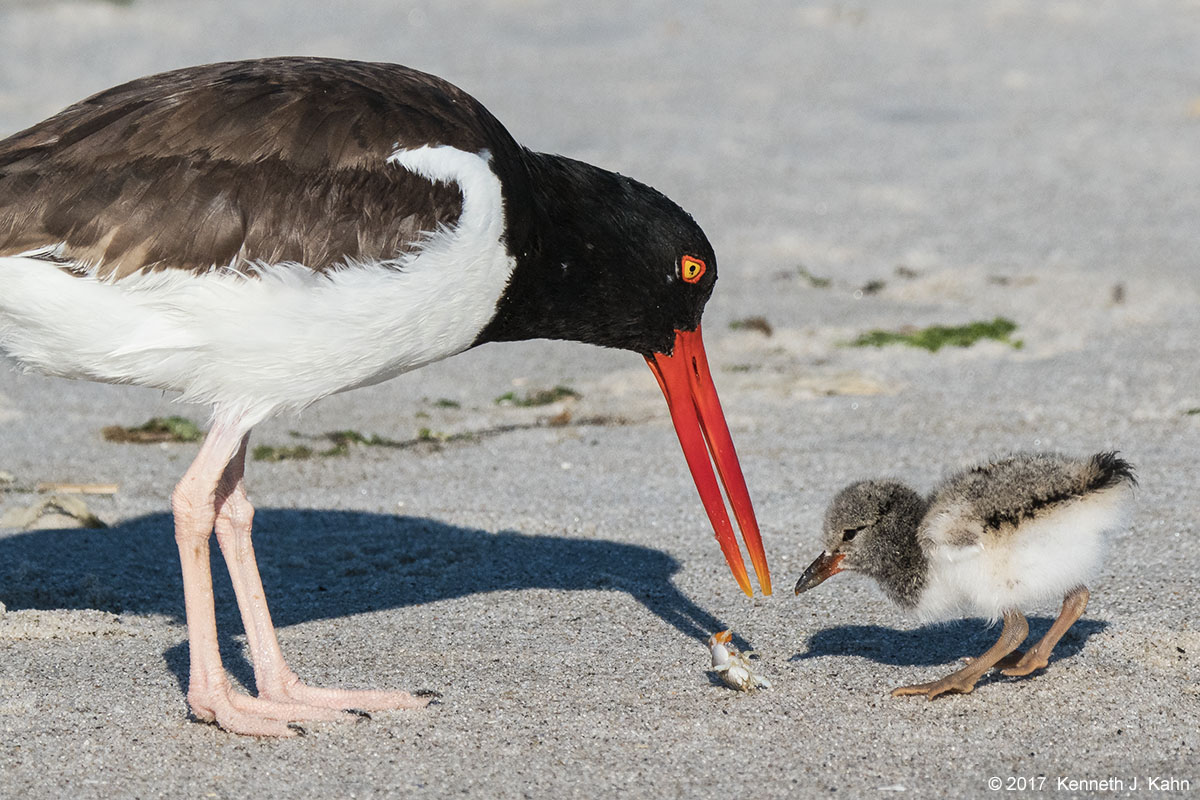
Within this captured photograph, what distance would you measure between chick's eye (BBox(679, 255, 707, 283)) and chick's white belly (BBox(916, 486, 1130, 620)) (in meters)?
1.32

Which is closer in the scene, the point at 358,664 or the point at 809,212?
the point at 358,664

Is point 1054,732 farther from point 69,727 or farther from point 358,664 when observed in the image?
point 69,727

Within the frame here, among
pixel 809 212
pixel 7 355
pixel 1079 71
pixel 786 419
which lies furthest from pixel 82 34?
pixel 7 355

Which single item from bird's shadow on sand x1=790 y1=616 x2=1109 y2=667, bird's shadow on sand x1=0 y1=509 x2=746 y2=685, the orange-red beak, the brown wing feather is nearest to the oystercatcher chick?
bird's shadow on sand x1=790 y1=616 x2=1109 y2=667

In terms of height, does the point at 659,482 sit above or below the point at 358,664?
above

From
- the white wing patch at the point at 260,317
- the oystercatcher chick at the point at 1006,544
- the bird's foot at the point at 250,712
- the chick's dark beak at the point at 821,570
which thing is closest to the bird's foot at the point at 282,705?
the bird's foot at the point at 250,712

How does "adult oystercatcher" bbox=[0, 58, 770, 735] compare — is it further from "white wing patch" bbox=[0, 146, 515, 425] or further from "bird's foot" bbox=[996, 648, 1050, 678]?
"bird's foot" bbox=[996, 648, 1050, 678]

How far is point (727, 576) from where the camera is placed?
229 inches

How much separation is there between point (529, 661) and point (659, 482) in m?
2.25

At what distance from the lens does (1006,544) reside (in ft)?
14.7

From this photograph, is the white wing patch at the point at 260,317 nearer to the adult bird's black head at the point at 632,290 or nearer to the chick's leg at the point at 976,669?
the adult bird's black head at the point at 632,290

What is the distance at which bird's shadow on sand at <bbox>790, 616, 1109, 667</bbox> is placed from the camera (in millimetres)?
4953

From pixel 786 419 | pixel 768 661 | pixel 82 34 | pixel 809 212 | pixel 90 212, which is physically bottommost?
pixel 768 661

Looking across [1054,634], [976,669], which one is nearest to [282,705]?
[976,669]
